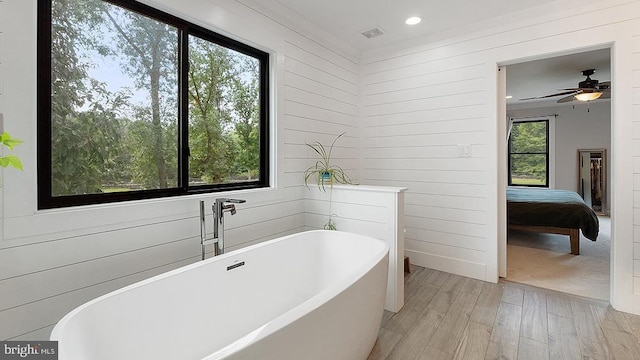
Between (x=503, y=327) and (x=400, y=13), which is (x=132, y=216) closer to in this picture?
(x=503, y=327)

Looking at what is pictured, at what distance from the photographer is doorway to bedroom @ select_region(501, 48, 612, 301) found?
122 inches

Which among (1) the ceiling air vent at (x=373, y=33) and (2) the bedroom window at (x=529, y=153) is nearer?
(1) the ceiling air vent at (x=373, y=33)

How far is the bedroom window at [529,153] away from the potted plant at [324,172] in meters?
5.52

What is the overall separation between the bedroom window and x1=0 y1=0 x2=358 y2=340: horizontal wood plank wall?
5916 millimetres

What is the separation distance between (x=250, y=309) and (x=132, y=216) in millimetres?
925

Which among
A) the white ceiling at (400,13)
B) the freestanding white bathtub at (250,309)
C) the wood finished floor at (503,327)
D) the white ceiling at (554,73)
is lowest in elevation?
the wood finished floor at (503,327)

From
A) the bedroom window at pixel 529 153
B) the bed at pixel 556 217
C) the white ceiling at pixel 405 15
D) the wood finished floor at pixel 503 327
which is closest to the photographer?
the wood finished floor at pixel 503 327

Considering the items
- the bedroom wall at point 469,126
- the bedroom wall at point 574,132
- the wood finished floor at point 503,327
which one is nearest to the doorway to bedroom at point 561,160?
the bedroom wall at point 574,132

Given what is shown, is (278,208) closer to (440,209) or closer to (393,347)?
(393,347)

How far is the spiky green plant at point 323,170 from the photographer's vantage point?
113 inches

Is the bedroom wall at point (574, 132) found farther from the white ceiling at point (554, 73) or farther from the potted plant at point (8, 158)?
the potted plant at point (8, 158)

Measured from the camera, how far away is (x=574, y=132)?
6.38m

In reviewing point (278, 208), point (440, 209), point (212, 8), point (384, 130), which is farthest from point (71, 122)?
point (440, 209)

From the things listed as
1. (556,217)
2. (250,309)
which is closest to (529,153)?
(556,217)
